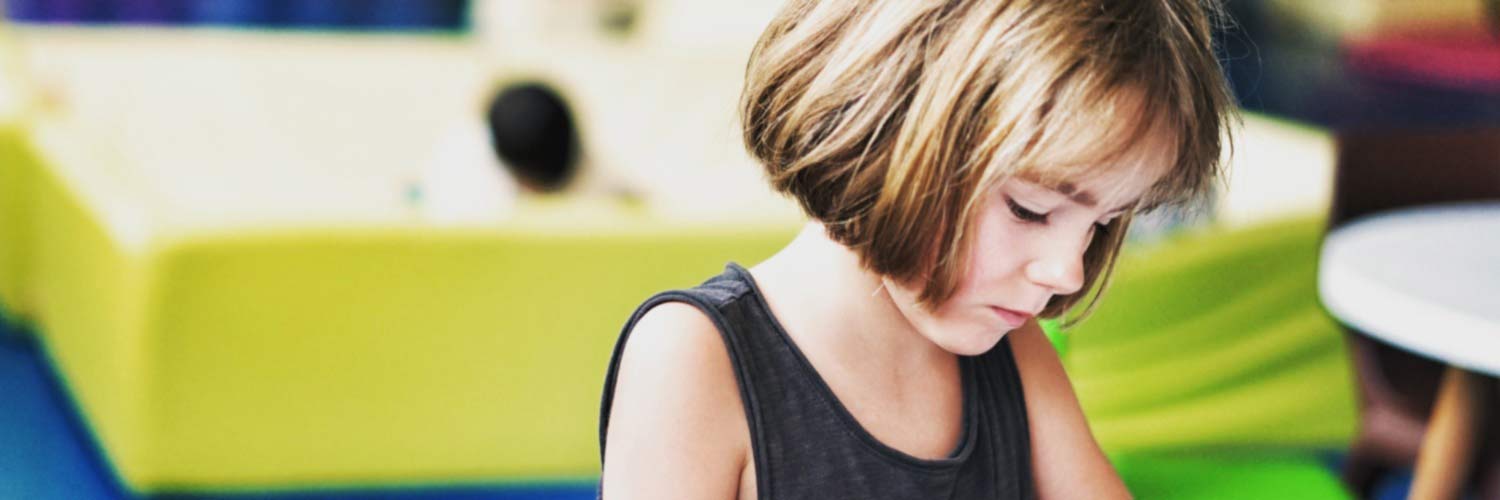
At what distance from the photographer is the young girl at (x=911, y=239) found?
74cm

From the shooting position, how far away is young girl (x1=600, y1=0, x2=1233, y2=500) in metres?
0.74

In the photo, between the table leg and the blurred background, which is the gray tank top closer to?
the blurred background

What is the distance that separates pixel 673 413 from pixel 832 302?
0.39 feet

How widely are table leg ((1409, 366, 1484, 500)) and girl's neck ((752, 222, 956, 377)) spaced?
52.5 inches

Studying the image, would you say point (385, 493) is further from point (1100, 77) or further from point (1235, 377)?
point (1100, 77)

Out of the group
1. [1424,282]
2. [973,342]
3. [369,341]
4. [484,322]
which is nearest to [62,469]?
[369,341]

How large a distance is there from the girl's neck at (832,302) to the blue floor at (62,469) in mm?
1715

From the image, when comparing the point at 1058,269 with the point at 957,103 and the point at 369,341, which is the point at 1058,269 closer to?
the point at 957,103

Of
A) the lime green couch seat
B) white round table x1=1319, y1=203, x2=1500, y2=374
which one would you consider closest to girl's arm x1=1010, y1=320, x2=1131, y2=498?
white round table x1=1319, y1=203, x2=1500, y2=374

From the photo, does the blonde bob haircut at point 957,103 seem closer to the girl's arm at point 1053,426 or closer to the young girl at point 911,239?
the young girl at point 911,239

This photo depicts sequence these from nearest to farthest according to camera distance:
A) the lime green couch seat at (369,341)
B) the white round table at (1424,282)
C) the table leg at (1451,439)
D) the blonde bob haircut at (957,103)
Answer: the blonde bob haircut at (957,103)
the white round table at (1424,282)
the table leg at (1451,439)
the lime green couch seat at (369,341)

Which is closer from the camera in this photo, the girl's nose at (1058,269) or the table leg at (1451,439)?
the girl's nose at (1058,269)

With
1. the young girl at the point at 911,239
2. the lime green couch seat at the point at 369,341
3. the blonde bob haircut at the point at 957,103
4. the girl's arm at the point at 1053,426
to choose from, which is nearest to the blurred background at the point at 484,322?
the lime green couch seat at the point at 369,341

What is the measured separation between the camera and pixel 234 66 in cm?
389
